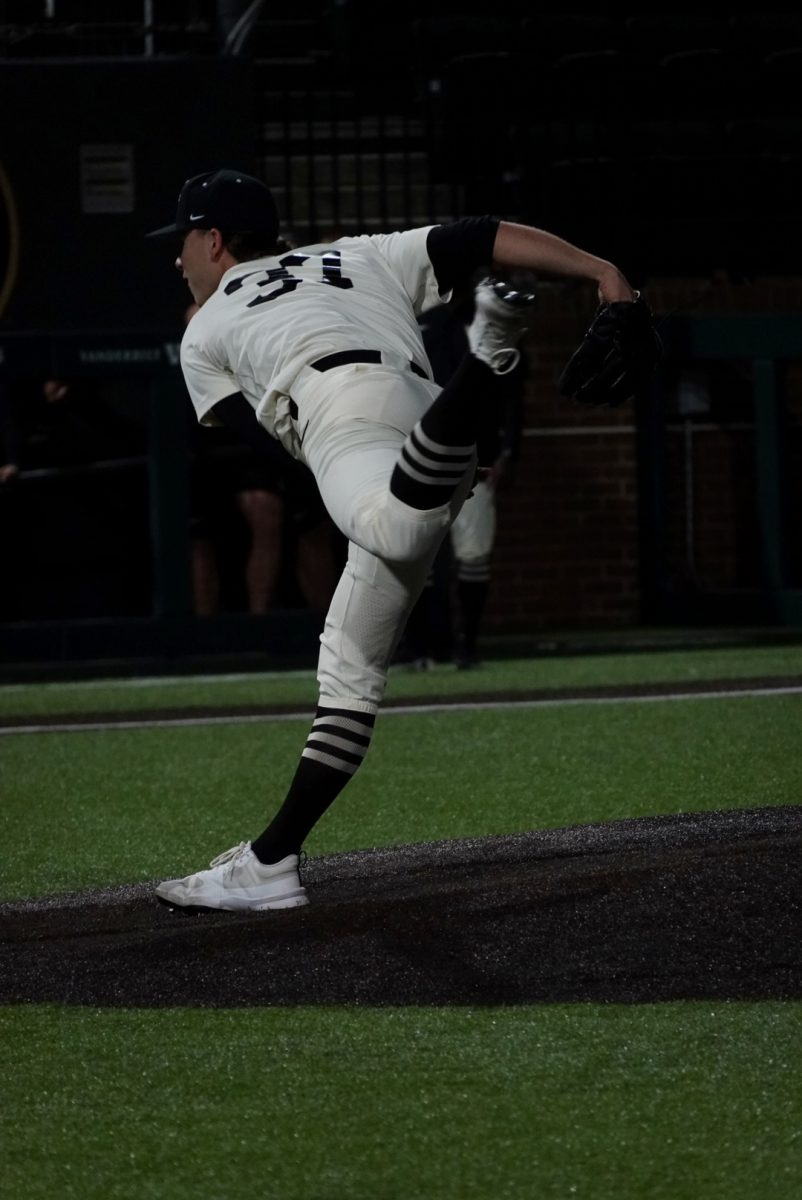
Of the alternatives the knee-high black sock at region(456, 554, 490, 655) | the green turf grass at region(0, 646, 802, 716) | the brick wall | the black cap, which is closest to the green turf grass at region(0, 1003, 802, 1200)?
the black cap

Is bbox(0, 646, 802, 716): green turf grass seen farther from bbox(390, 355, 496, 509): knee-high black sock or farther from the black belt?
bbox(390, 355, 496, 509): knee-high black sock

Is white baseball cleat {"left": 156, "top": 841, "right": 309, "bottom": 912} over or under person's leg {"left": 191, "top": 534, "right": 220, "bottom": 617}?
over

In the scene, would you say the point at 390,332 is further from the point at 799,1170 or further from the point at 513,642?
the point at 513,642

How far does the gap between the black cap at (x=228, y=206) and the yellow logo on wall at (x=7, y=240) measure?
6785 millimetres

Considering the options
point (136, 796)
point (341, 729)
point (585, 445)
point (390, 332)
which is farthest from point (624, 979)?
point (585, 445)

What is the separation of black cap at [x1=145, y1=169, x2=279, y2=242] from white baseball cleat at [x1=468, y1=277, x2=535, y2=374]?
0.92 metres

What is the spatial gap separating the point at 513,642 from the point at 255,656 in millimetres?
1762

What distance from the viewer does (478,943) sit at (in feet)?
13.1

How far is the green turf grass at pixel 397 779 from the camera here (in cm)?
583

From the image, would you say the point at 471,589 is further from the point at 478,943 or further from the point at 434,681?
the point at 478,943

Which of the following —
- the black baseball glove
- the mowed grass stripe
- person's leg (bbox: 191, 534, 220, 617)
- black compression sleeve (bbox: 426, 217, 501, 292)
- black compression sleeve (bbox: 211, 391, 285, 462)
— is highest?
black compression sleeve (bbox: 426, 217, 501, 292)

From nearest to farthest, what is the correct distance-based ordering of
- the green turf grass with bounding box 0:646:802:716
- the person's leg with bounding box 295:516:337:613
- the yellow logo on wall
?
the green turf grass with bounding box 0:646:802:716 < the yellow logo on wall < the person's leg with bounding box 295:516:337:613

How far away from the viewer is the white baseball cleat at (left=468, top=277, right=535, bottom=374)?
3.88 m

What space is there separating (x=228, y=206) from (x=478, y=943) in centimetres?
185
